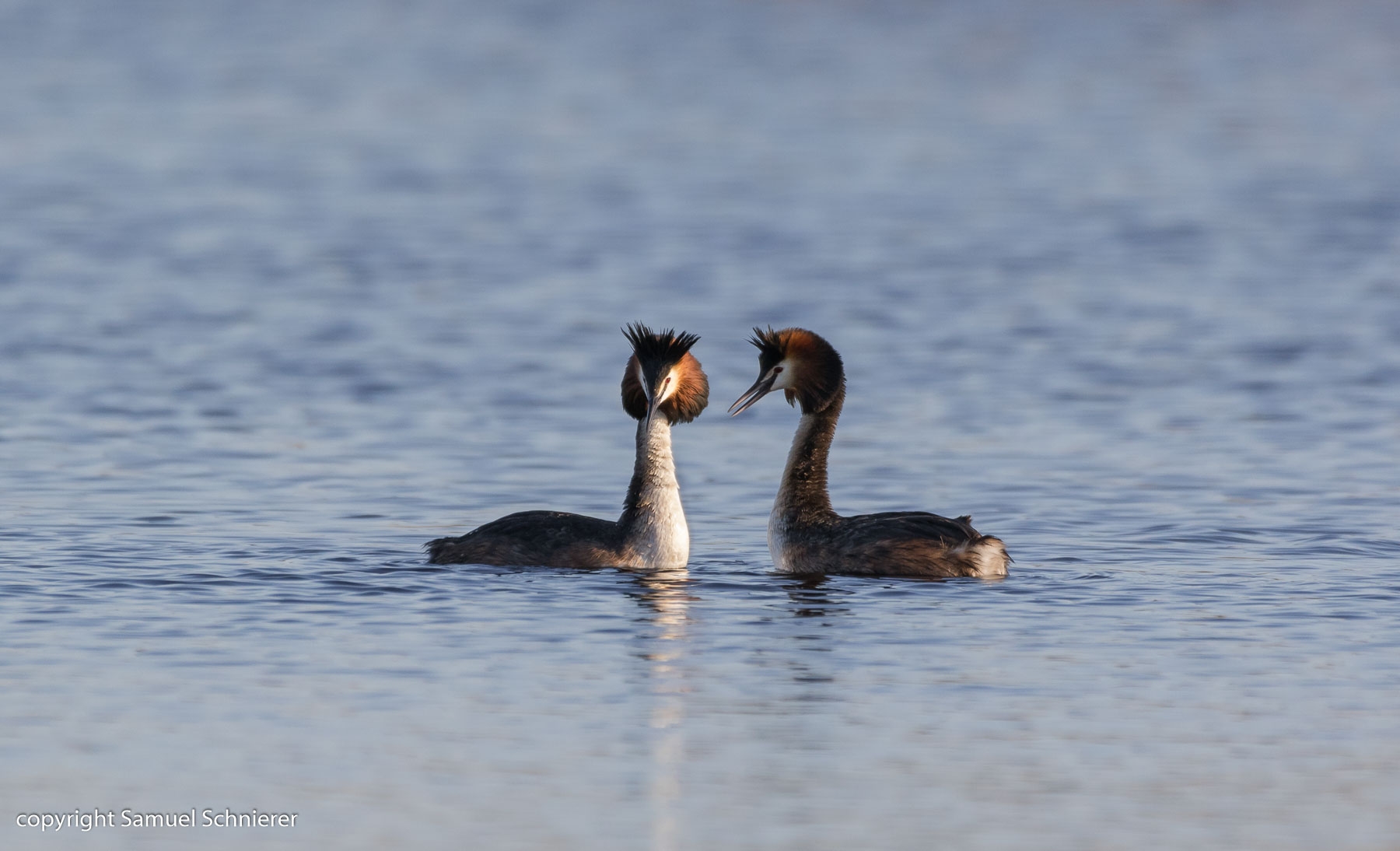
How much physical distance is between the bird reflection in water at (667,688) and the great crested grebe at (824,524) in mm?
790

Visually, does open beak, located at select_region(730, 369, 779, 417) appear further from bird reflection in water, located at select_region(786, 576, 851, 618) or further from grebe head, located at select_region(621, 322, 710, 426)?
bird reflection in water, located at select_region(786, 576, 851, 618)

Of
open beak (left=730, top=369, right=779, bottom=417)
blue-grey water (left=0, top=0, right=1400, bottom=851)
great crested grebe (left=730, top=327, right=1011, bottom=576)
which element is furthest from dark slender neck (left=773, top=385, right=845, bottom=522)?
blue-grey water (left=0, top=0, right=1400, bottom=851)

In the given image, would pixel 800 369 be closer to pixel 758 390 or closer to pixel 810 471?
pixel 758 390

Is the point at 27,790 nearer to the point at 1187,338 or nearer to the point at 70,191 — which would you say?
the point at 1187,338

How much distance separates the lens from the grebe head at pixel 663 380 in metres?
14.7

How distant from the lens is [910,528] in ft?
46.5

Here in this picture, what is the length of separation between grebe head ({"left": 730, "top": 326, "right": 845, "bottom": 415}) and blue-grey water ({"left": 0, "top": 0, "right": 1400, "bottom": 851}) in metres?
1.06

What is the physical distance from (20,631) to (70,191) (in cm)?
2585

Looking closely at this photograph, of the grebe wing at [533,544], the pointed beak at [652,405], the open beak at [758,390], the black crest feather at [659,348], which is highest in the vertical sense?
the black crest feather at [659,348]

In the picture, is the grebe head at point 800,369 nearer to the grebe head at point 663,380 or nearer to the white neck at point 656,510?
the grebe head at point 663,380

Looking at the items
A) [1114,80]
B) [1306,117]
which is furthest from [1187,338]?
[1114,80]

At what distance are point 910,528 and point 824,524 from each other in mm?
760

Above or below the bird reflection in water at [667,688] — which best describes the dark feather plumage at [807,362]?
above

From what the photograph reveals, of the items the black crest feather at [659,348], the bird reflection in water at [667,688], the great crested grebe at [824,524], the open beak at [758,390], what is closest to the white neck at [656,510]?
the bird reflection in water at [667,688]
